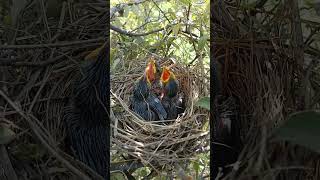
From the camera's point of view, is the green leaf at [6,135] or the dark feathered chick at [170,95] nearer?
the green leaf at [6,135]

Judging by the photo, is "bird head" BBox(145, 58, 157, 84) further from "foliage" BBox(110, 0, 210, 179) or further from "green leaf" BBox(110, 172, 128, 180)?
"green leaf" BBox(110, 172, 128, 180)

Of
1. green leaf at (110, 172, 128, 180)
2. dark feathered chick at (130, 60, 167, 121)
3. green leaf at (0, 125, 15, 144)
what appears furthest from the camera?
dark feathered chick at (130, 60, 167, 121)

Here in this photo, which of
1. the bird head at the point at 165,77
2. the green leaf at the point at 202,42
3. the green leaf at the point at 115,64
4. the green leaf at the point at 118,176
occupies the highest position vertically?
the green leaf at the point at 202,42

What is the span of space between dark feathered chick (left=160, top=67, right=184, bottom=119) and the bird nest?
0.07 feet

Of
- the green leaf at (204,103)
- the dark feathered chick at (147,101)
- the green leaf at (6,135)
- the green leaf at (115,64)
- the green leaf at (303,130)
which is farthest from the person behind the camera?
the dark feathered chick at (147,101)

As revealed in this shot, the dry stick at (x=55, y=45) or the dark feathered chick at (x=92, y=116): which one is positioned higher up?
the dry stick at (x=55, y=45)

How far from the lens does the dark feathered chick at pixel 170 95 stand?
→ 3.58 ft

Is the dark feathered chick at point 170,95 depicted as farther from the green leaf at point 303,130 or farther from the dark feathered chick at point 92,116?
the green leaf at point 303,130

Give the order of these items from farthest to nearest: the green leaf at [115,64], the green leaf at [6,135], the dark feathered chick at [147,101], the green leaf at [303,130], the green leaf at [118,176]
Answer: the dark feathered chick at [147,101], the green leaf at [115,64], the green leaf at [118,176], the green leaf at [6,135], the green leaf at [303,130]

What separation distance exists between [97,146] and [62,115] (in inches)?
2.9

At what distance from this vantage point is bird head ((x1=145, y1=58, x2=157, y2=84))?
3.58ft

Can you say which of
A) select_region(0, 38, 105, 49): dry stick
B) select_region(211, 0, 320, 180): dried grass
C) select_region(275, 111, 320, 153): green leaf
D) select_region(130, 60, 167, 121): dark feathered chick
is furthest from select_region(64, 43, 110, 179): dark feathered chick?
select_region(130, 60, 167, 121): dark feathered chick

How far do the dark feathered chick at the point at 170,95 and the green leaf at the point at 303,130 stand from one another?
2.26 ft

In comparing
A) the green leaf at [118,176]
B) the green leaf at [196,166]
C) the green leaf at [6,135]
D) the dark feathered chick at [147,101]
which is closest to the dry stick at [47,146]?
the green leaf at [6,135]
